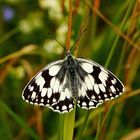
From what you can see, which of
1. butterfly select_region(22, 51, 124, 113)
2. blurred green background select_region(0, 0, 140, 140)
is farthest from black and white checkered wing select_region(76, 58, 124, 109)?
blurred green background select_region(0, 0, 140, 140)

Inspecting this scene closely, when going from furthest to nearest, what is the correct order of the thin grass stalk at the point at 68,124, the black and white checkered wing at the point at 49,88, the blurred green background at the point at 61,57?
the blurred green background at the point at 61,57 → the black and white checkered wing at the point at 49,88 → the thin grass stalk at the point at 68,124

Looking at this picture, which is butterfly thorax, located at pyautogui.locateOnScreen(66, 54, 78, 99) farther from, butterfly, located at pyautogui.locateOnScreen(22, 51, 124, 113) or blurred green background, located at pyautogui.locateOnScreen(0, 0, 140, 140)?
blurred green background, located at pyautogui.locateOnScreen(0, 0, 140, 140)

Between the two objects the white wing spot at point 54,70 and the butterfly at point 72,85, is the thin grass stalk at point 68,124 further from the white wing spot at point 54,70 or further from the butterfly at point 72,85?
the white wing spot at point 54,70

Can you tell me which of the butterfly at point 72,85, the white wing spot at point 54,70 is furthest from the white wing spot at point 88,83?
the white wing spot at point 54,70

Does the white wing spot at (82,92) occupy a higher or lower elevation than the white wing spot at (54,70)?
lower

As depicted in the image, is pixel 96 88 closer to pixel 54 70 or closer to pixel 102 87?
pixel 102 87

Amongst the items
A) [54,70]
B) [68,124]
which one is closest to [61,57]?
[54,70]

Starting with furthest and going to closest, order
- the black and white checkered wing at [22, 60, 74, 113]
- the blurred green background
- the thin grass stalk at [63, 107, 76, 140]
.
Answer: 1. the blurred green background
2. the black and white checkered wing at [22, 60, 74, 113]
3. the thin grass stalk at [63, 107, 76, 140]
